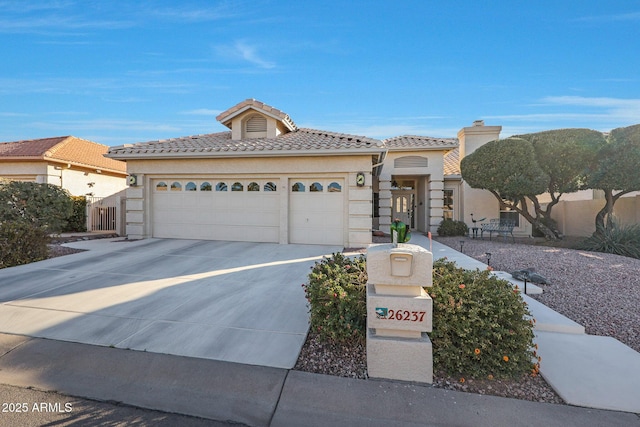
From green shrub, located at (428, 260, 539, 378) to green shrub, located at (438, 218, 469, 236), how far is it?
38.5 ft

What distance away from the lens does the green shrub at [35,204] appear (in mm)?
9500

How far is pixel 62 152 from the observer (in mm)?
16500

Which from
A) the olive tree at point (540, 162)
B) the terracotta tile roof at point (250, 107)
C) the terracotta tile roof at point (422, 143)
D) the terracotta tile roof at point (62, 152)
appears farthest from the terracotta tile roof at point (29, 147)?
the olive tree at point (540, 162)

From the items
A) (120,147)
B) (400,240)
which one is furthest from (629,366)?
(120,147)

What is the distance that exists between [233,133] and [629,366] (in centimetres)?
1296

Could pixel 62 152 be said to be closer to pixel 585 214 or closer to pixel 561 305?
pixel 561 305

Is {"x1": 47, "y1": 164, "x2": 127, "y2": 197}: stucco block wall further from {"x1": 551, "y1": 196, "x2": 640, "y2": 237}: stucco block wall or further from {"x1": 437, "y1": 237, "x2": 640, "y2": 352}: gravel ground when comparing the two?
{"x1": 551, "y1": 196, "x2": 640, "y2": 237}: stucco block wall

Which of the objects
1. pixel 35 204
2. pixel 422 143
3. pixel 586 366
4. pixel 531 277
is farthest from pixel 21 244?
pixel 422 143

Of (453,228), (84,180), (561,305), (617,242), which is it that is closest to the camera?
(561,305)

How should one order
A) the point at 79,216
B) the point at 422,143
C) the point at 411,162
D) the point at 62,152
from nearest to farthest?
the point at 79,216
the point at 422,143
the point at 411,162
the point at 62,152

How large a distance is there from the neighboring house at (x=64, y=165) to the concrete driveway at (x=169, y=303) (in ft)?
34.9

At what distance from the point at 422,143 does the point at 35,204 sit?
52.1 ft

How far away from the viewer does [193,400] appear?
2729 millimetres

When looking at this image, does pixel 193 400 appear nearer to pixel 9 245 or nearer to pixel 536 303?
pixel 536 303
